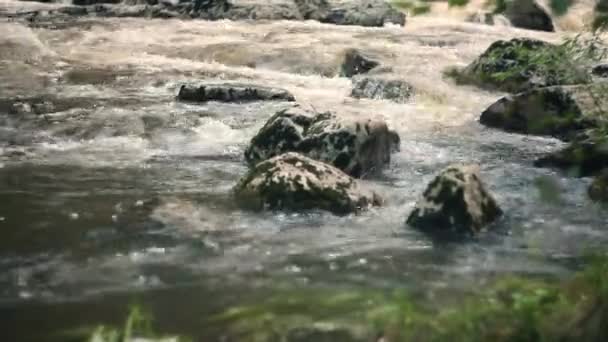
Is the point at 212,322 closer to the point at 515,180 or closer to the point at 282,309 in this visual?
the point at 282,309

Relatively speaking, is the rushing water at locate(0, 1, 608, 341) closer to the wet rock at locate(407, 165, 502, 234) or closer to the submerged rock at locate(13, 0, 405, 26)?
the wet rock at locate(407, 165, 502, 234)

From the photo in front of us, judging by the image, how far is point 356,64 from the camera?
1214cm

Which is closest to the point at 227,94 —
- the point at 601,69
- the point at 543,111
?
the point at 543,111

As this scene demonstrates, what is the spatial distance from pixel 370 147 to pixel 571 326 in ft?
13.6

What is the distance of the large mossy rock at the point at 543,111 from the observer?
7941 millimetres

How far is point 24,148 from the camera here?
741cm

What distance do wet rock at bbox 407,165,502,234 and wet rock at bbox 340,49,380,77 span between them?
20.5 feet

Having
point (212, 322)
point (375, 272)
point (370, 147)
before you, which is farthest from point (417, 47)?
point (212, 322)

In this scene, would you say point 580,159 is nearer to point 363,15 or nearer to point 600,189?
point 600,189

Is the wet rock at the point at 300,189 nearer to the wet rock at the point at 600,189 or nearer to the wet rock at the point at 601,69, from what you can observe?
the wet rock at the point at 600,189

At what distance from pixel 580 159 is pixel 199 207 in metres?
2.72

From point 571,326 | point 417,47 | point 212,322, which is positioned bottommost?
point 212,322

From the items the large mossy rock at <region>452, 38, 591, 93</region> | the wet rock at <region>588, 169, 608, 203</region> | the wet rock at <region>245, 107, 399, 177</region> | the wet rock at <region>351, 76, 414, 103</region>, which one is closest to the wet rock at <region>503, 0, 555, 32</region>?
the large mossy rock at <region>452, 38, 591, 93</region>

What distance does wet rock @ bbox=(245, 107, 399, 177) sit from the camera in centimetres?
689
